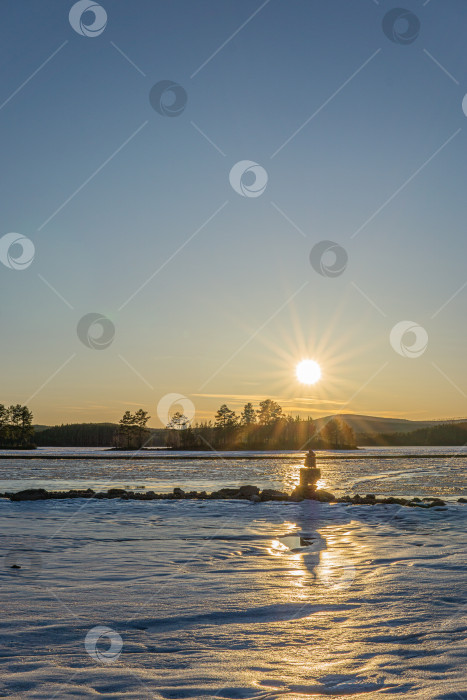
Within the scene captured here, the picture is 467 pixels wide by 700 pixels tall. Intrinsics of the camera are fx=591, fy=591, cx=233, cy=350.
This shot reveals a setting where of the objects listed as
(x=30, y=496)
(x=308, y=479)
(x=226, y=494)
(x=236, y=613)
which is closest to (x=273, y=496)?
(x=308, y=479)

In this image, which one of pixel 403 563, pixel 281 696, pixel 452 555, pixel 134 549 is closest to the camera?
pixel 281 696

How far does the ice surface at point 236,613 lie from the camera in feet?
16.2

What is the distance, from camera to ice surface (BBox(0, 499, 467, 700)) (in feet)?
16.2

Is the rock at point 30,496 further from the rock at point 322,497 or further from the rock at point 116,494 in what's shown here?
the rock at point 322,497

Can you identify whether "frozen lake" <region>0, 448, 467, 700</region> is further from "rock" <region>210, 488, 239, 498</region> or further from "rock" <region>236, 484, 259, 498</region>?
"rock" <region>210, 488, 239, 498</region>

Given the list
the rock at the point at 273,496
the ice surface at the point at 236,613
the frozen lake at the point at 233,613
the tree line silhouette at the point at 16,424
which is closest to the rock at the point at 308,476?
the rock at the point at 273,496

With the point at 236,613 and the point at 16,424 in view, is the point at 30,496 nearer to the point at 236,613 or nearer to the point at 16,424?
the point at 236,613

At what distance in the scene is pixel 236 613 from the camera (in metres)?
7.16

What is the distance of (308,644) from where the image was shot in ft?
19.4

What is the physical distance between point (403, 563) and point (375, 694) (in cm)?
610

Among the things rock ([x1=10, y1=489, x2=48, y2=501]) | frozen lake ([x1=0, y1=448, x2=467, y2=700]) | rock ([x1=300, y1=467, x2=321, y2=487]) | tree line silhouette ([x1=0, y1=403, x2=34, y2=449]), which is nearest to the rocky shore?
rock ([x1=10, y1=489, x2=48, y2=501])

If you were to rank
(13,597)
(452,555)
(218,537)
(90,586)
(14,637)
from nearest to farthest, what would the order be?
1. (14,637)
2. (13,597)
3. (90,586)
4. (452,555)
5. (218,537)

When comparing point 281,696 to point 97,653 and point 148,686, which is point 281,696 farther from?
point 97,653

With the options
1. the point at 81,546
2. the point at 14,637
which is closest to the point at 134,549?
the point at 81,546
